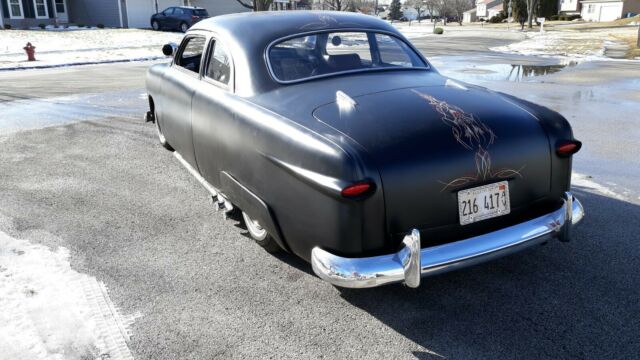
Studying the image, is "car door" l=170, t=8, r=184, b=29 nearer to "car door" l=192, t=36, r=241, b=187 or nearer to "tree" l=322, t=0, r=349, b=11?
"tree" l=322, t=0, r=349, b=11

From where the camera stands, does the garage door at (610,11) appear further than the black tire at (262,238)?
Yes

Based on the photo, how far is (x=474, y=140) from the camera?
2.74m

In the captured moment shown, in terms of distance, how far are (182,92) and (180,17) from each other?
27.7 metres

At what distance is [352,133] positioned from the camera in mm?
2682

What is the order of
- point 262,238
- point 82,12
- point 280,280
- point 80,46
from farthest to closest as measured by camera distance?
point 82,12
point 80,46
point 262,238
point 280,280

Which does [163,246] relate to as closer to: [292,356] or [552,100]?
[292,356]

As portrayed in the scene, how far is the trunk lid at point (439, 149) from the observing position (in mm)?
2592

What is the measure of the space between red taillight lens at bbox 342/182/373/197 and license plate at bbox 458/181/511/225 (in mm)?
563

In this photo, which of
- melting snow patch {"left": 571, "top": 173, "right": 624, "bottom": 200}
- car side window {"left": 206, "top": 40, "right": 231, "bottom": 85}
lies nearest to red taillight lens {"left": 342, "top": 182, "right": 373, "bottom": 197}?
car side window {"left": 206, "top": 40, "right": 231, "bottom": 85}

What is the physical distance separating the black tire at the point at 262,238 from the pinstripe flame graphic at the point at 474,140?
1.28m

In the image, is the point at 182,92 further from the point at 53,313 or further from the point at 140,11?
the point at 140,11

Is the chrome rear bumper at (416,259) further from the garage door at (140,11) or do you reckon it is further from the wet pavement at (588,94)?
the garage door at (140,11)

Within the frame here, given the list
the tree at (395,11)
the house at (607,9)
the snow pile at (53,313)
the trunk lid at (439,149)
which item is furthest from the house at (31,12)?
the tree at (395,11)

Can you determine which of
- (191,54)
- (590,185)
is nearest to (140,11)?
(191,54)
